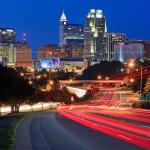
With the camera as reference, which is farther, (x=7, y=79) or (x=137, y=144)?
(x=7, y=79)

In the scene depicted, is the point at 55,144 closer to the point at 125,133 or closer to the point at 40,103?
the point at 125,133

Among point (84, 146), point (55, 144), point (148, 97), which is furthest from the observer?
point (148, 97)

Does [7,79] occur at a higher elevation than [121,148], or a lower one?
higher

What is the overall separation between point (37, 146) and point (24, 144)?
81 centimetres

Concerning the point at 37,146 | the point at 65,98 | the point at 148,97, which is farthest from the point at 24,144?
the point at 65,98

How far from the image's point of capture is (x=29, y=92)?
267ft

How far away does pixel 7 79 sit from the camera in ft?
212

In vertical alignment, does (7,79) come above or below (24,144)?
above

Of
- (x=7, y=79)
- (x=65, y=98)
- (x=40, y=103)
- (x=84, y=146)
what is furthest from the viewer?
(x=65, y=98)

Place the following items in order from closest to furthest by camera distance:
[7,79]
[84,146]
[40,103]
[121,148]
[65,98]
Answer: [121,148], [84,146], [7,79], [40,103], [65,98]

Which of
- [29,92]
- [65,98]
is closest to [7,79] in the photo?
[29,92]

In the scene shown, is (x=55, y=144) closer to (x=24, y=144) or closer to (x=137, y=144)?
(x=24, y=144)

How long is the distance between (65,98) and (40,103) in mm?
16282

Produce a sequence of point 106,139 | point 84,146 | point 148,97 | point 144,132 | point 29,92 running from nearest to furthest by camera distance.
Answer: point 84,146
point 106,139
point 144,132
point 29,92
point 148,97
